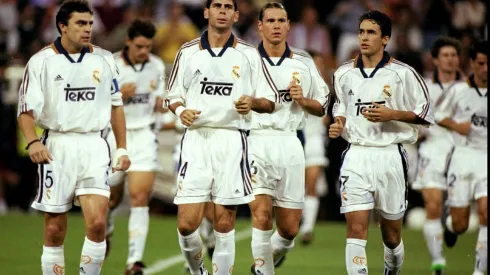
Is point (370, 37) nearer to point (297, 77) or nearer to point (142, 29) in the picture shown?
point (297, 77)

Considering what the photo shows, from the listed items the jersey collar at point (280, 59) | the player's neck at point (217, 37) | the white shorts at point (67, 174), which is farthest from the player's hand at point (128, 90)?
the white shorts at point (67, 174)

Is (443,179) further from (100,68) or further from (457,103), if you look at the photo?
(100,68)

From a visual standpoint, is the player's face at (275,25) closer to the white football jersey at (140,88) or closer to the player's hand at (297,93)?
the player's hand at (297,93)

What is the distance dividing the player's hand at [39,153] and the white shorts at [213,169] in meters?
1.21

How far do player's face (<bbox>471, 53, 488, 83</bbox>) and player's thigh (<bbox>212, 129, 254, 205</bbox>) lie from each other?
11.6 feet

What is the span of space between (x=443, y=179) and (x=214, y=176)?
14.0ft

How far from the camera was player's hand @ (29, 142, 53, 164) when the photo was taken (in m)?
8.84

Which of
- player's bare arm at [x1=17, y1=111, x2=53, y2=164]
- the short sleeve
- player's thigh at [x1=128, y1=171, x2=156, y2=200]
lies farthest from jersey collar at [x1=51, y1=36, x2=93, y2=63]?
player's thigh at [x1=128, y1=171, x2=156, y2=200]

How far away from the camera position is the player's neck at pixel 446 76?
12.8 m

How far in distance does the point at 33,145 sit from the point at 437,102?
5200 mm

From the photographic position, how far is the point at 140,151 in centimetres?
1241

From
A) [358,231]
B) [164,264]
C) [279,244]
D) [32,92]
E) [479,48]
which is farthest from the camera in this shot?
[164,264]

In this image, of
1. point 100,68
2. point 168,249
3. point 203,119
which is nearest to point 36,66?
point 100,68

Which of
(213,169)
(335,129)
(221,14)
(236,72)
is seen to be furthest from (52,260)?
(335,129)
